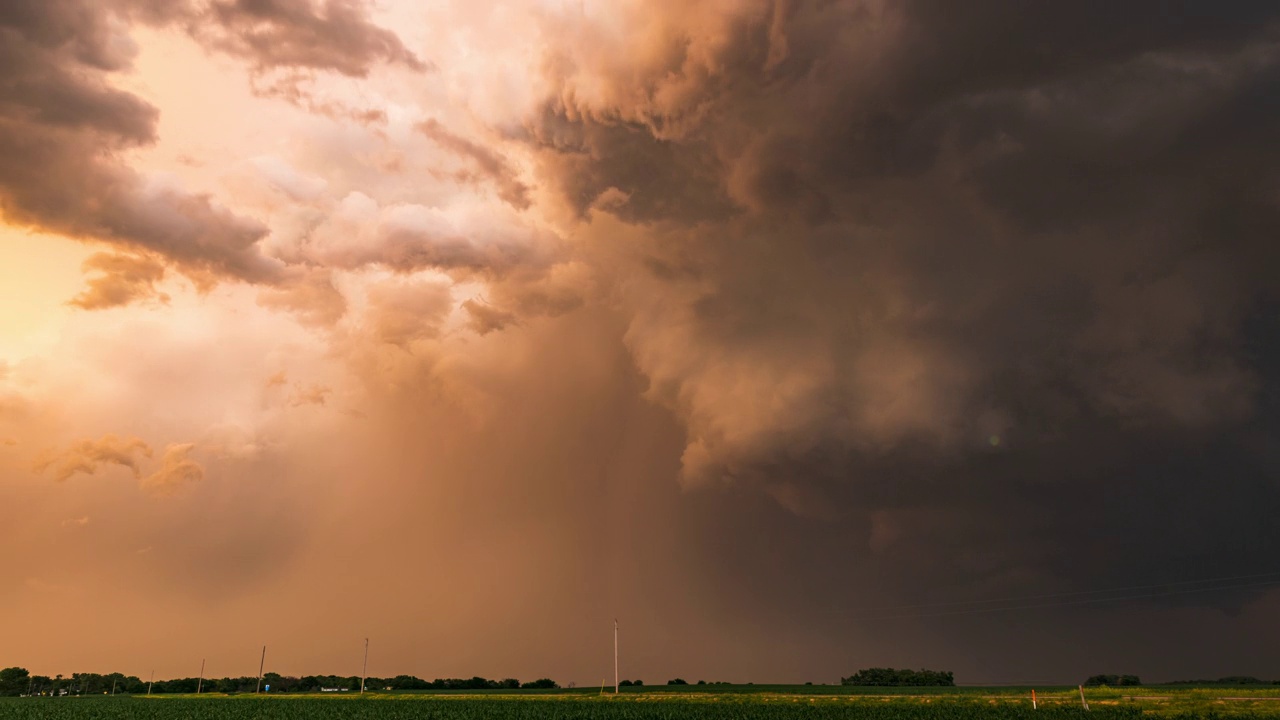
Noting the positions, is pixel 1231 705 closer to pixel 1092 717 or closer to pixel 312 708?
pixel 1092 717

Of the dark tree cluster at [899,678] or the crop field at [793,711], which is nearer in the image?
the crop field at [793,711]

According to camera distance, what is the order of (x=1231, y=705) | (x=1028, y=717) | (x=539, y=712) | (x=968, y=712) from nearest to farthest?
(x=1028, y=717)
(x=968, y=712)
(x=1231, y=705)
(x=539, y=712)

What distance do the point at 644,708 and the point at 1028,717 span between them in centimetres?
3092

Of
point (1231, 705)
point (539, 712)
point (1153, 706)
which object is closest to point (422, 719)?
point (539, 712)

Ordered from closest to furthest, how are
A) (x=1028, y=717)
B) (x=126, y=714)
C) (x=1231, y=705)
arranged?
(x=1028, y=717) → (x=1231, y=705) → (x=126, y=714)

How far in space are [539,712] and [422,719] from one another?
33.7 feet

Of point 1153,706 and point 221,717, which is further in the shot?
point 221,717

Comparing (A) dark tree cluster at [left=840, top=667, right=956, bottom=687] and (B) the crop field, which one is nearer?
(B) the crop field

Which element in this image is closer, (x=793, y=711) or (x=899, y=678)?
(x=793, y=711)

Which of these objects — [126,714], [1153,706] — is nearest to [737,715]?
[1153,706]

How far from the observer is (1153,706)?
6400 cm

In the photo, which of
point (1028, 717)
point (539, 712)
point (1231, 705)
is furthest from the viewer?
point (539, 712)

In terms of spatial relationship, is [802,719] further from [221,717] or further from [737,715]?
[221,717]

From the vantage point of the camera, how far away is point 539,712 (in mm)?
66750
